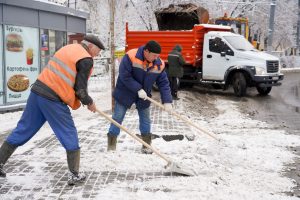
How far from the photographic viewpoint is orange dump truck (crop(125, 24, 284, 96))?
1434cm

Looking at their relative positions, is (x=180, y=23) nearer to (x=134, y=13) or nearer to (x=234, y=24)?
(x=234, y=24)

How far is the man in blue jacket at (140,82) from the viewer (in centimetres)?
593

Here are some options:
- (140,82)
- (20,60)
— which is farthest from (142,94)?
(20,60)

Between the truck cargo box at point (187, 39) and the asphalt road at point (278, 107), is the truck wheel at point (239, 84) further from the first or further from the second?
the truck cargo box at point (187, 39)

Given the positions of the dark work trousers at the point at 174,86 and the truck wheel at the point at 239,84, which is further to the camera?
the truck wheel at the point at 239,84

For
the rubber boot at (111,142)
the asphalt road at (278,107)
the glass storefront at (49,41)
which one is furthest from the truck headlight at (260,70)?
the rubber boot at (111,142)

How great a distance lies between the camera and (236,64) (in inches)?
570

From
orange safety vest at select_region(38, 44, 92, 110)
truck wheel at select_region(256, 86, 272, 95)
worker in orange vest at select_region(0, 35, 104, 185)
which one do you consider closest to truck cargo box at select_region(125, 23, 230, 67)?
truck wheel at select_region(256, 86, 272, 95)

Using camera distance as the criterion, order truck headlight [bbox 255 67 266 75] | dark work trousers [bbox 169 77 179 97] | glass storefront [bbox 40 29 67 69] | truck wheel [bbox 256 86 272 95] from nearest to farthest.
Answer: glass storefront [bbox 40 29 67 69]
dark work trousers [bbox 169 77 179 97]
truck headlight [bbox 255 67 266 75]
truck wheel [bbox 256 86 272 95]

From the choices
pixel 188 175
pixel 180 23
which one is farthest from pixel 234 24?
pixel 188 175

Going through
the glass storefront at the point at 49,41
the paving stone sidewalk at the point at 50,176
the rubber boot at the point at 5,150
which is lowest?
the paving stone sidewalk at the point at 50,176

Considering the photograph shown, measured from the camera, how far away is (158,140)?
7.26 meters

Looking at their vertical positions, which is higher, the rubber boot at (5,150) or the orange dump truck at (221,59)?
the orange dump truck at (221,59)

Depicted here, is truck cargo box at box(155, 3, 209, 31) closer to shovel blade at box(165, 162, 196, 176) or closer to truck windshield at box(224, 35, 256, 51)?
truck windshield at box(224, 35, 256, 51)
